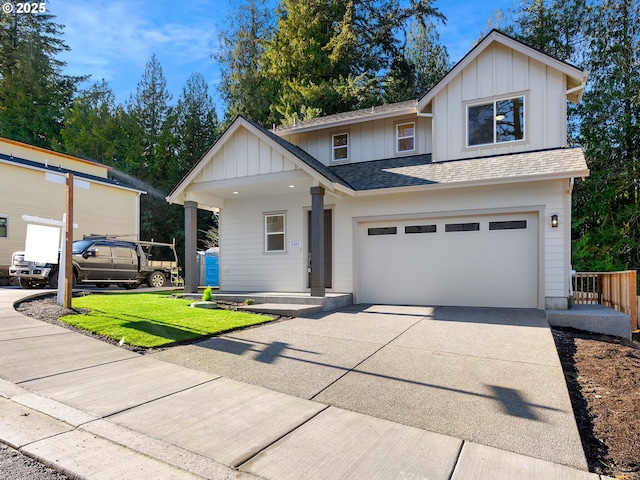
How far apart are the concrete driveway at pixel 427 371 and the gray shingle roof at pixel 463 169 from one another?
3.44m

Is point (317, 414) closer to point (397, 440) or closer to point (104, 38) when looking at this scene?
point (397, 440)

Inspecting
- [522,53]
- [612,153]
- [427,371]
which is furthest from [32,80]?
[612,153]

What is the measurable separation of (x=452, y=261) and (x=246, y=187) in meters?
5.90

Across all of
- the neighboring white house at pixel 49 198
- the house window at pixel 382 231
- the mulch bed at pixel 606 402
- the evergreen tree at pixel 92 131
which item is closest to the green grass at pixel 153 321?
the house window at pixel 382 231

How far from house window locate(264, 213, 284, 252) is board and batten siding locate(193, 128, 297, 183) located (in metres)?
1.94

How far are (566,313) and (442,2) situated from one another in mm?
24005

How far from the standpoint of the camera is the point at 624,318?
766 centimetres

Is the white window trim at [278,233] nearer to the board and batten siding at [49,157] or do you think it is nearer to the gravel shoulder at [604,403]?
the gravel shoulder at [604,403]

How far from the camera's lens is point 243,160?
10438 millimetres

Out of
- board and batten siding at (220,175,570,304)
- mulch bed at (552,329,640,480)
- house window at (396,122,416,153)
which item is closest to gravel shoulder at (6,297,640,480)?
mulch bed at (552,329,640,480)

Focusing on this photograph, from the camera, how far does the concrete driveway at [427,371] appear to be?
3238mm

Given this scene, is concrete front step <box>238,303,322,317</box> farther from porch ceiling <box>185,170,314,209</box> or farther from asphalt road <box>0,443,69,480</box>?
asphalt road <box>0,443,69,480</box>

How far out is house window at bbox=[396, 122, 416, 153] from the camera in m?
12.2

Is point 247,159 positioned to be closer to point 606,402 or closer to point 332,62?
point 606,402
